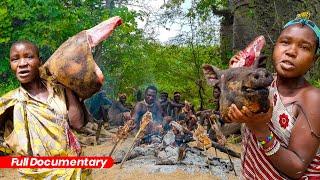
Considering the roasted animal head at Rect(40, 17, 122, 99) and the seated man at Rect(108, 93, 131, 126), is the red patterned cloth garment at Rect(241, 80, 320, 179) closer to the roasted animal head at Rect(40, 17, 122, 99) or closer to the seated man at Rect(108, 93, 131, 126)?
the roasted animal head at Rect(40, 17, 122, 99)

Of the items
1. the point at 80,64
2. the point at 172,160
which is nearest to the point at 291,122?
the point at 80,64

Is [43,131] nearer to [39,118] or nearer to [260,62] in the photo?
[39,118]

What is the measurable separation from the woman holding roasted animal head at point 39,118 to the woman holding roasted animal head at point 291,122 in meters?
1.36

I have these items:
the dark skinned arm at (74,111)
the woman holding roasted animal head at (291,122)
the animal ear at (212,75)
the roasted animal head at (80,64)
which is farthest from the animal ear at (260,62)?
the dark skinned arm at (74,111)

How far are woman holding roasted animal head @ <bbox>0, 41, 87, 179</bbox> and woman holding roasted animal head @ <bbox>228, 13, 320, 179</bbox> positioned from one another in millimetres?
1358

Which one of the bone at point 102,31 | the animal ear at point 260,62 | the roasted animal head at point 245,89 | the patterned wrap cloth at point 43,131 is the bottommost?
the patterned wrap cloth at point 43,131

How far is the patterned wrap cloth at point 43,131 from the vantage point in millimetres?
3004

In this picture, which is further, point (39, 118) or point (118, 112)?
point (118, 112)

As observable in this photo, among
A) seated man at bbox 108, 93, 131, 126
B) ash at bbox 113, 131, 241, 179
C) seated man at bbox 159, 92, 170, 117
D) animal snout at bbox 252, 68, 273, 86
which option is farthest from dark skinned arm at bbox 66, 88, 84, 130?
seated man at bbox 108, 93, 131, 126

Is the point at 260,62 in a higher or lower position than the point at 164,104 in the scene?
higher

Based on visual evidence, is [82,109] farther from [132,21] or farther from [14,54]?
[132,21]

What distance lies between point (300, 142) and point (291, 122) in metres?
0.10

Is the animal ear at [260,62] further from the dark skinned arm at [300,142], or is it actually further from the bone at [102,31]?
the bone at [102,31]

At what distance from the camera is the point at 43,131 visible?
301 centimetres
